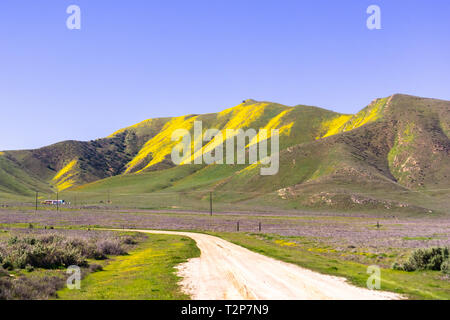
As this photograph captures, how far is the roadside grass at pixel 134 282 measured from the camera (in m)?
17.8

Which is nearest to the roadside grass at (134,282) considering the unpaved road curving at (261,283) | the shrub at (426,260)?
the unpaved road curving at (261,283)

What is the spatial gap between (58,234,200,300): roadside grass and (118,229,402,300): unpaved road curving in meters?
0.88

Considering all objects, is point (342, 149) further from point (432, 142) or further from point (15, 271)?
point (15, 271)

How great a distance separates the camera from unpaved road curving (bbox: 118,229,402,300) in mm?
16734

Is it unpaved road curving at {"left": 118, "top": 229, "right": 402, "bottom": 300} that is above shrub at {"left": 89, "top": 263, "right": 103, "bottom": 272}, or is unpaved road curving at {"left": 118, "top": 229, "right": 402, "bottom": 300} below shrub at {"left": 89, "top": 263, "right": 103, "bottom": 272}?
above

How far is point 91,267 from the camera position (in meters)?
27.3

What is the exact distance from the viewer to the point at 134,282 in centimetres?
Answer: 2177

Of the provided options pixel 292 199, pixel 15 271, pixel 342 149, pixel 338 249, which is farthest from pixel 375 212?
pixel 15 271

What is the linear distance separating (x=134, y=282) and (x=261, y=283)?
23.2 ft

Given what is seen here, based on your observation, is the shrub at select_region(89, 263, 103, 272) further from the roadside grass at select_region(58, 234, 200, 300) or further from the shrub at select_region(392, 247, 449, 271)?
the shrub at select_region(392, 247, 449, 271)

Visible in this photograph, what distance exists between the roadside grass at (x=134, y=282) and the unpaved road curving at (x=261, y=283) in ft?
2.90

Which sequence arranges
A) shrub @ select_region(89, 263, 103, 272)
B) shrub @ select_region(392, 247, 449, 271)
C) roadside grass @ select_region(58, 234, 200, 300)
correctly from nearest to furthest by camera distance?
roadside grass @ select_region(58, 234, 200, 300) → shrub @ select_region(392, 247, 449, 271) → shrub @ select_region(89, 263, 103, 272)

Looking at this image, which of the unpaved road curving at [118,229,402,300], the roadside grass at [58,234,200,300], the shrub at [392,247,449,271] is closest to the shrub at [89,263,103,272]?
the roadside grass at [58,234,200,300]

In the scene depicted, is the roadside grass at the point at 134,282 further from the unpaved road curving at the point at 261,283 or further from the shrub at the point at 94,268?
the unpaved road curving at the point at 261,283
